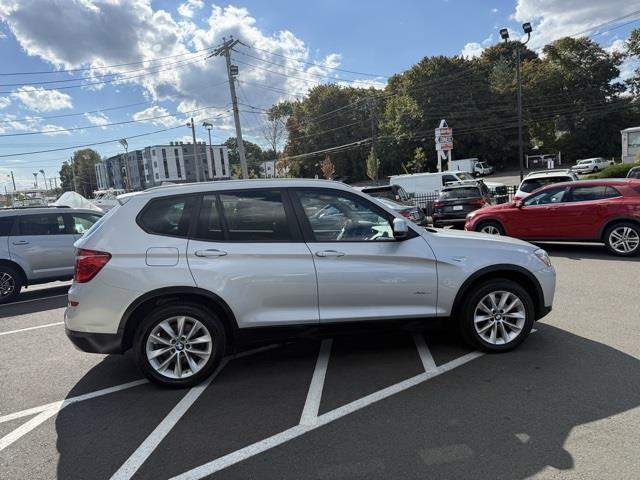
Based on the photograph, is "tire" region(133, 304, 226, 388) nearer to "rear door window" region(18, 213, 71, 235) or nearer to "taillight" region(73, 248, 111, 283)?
"taillight" region(73, 248, 111, 283)

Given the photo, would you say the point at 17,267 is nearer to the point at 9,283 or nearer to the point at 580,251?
the point at 9,283

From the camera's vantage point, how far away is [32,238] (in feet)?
29.9

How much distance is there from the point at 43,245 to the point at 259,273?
7136 mm

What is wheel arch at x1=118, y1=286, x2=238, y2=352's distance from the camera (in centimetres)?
398

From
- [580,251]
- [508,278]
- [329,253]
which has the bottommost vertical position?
[580,251]

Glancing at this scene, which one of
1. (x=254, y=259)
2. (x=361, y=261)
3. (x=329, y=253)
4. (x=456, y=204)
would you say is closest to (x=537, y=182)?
(x=456, y=204)

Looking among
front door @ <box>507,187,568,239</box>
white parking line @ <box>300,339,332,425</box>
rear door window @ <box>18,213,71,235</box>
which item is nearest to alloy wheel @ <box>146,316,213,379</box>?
white parking line @ <box>300,339,332,425</box>

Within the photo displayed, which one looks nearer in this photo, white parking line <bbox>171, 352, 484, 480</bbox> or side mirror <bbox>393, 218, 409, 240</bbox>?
white parking line <bbox>171, 352, 484, 480</bbox>

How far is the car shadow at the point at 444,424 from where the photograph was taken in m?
2.87

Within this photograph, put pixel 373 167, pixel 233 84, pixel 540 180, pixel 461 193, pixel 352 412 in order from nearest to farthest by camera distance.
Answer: pixel 352 412, pixel 540 180, pixel 461 193, pixel 233 84, pixel 373 167

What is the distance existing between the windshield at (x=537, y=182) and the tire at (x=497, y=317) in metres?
10.9

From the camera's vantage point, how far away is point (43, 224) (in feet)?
30.7

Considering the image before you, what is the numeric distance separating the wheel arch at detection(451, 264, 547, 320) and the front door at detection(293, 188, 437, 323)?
0.28 meters

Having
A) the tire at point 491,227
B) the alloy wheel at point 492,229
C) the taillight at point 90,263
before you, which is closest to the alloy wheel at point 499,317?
the taillight at point 90,263
